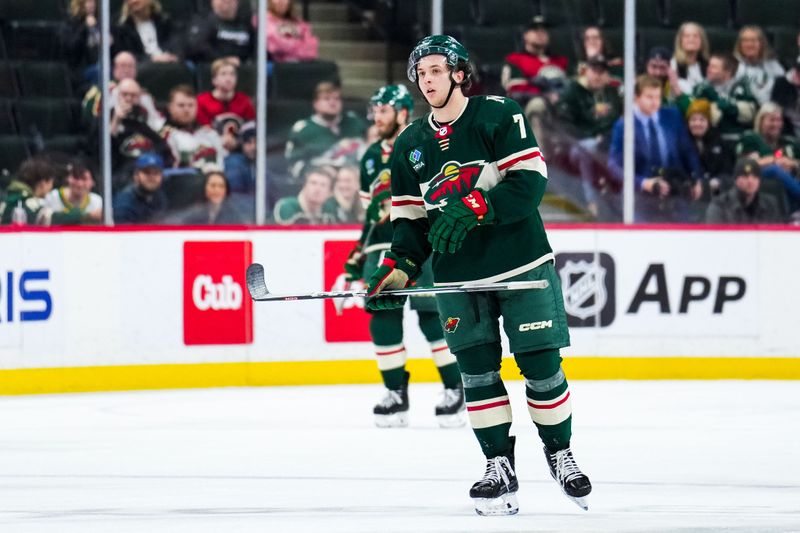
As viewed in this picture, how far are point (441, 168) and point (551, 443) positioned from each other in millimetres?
798

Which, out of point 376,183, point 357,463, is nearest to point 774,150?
point 376,183

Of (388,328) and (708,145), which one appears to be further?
(708,145)

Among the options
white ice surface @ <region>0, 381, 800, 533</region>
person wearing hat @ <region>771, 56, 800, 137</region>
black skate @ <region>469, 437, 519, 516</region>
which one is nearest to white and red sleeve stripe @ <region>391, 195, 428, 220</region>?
black skate @ <region>469, 437, 519, 516</region>

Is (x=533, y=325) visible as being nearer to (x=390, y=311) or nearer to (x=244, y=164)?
(x=390, y=311)

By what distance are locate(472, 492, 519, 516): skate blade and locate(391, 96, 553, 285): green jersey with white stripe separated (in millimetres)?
584

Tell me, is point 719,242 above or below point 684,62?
below

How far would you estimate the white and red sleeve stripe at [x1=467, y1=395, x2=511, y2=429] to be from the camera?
4.35 metres

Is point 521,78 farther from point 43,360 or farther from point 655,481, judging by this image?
point 655,481

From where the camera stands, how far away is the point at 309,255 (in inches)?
339

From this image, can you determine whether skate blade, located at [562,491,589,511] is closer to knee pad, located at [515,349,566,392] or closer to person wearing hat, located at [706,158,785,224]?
knee pad, located at [515,349,566,392]

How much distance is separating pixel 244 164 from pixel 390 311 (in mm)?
2968

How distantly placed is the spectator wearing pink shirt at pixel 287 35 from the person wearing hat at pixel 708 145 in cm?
235

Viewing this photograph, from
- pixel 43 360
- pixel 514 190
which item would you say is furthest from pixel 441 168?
pixel 43 360

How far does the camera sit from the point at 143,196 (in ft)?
30.0
